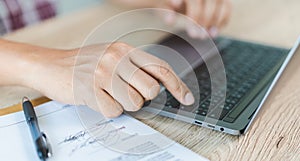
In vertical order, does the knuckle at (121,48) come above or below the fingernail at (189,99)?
above

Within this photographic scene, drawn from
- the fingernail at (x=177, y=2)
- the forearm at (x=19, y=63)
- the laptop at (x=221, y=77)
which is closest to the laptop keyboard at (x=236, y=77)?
the laptop at (x=221, y=77)

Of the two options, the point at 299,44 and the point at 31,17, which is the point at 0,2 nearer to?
→ the point at 31,17

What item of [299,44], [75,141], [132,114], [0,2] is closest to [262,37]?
[299,44]

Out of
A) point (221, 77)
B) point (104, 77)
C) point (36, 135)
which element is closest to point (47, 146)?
point (36, 135)

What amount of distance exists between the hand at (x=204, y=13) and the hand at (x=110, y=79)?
0.31m

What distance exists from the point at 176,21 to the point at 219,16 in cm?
10

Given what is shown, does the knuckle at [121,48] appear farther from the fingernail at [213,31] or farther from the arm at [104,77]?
the fingernail at [213,31]

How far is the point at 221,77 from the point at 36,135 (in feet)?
1.12

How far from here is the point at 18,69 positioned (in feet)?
2.33

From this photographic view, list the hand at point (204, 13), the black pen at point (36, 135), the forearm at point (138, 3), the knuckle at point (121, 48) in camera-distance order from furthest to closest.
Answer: the forearm at point (138, 3), the hand at point (204, 13), the knuckle at point (121, 48), the black pen at point (36, 135)

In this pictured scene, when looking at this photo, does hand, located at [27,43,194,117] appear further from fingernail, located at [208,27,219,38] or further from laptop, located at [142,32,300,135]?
fingernail, located at [208,27,219,38]

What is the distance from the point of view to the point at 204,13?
0.94 m

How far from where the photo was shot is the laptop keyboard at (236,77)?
644 mm

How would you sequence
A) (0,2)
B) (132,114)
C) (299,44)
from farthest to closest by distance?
(0,2) → (299,44) → (132,114)
